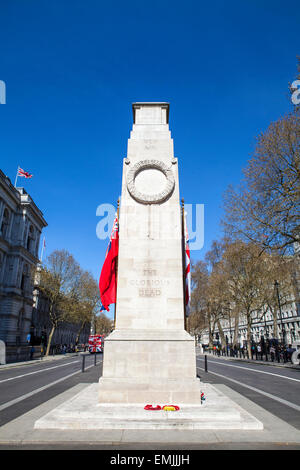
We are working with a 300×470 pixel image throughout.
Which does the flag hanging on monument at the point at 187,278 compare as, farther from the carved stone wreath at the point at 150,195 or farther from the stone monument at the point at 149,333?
the carved stone wreath at the point at 150,195

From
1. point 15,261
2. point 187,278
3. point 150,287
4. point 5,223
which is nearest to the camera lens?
point 150,287

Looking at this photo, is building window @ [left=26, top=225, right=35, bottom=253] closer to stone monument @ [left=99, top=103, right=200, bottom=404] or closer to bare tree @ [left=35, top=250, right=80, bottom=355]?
bare tree @ [left=35, top=250, right=80, bottom=355]

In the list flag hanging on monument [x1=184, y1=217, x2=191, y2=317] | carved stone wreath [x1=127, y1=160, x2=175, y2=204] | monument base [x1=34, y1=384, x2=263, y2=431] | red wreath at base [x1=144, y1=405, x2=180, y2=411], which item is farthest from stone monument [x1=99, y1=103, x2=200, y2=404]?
flag hanging on monument [x1=184, y1=217, x2=191, y2=317]

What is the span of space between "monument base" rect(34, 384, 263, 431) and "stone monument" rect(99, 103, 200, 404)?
656 millimetres

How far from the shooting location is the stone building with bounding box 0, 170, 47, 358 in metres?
42.4

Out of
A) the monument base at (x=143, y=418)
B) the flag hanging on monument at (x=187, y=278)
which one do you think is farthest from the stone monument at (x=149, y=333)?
the flag hanging on monument at (x=187, y=278)

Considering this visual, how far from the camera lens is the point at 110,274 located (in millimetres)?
10422

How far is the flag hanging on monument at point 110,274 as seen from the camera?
10195mm

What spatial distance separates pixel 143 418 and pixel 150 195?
6658 millimetres

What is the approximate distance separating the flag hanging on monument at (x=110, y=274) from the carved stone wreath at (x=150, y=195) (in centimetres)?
144

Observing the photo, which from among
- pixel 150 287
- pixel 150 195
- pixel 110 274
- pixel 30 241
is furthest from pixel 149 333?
pixel 30 241

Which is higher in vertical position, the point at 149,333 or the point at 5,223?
the point at 5,223

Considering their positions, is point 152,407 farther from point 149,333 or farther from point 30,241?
point 30,241
